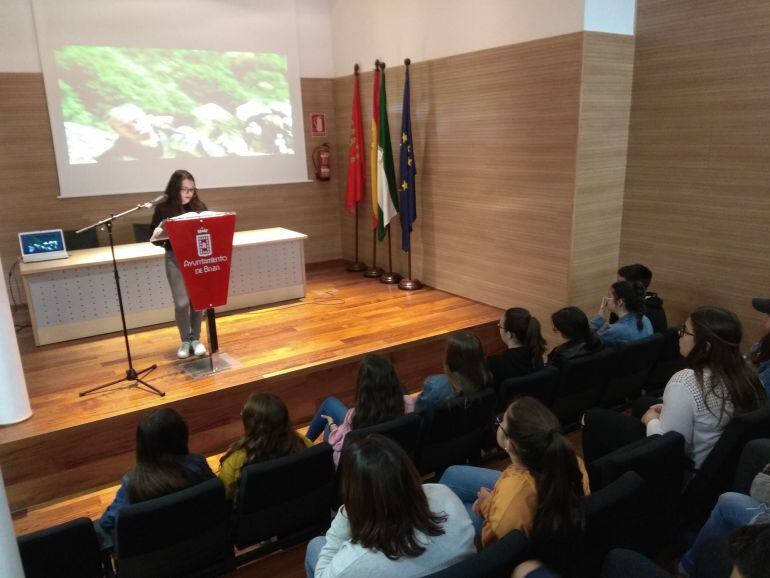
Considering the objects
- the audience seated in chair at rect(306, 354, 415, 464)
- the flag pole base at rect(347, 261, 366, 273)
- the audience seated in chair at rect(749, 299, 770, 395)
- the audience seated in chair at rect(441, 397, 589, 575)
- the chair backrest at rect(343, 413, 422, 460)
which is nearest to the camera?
the audience seated in chair at rect(441, 397, 589, 575)

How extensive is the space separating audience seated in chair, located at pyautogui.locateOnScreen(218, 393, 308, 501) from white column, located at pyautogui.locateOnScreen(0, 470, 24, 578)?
A: 0.97 metres

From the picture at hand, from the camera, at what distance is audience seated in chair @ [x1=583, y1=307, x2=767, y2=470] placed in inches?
88.7

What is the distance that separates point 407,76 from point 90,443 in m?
4.04

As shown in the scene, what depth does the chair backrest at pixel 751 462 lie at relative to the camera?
75.0 inches

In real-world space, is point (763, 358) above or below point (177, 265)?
below

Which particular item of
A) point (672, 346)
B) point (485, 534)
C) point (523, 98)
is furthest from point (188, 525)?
point (523, 98)

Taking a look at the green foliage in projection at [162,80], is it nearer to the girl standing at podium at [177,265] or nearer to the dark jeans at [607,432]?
the girl standing at podium at [177,265]

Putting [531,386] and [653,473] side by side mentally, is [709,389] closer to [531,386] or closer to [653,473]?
[653,473]

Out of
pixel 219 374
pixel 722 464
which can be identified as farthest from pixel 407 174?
pixel 722 464

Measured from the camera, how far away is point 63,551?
187cm

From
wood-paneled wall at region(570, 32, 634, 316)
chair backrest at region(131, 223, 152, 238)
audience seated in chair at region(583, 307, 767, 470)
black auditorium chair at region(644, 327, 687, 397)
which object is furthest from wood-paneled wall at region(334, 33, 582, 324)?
chair backrest at region(131, 223, 152, 238)

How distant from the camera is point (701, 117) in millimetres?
3947

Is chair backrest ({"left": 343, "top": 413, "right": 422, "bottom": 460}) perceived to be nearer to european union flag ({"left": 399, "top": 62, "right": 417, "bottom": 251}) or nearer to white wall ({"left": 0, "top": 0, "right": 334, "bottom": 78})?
european union flag ({"left": 399, "top": 62, "right": 417, "bottom": 251})

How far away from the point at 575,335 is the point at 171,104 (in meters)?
4.59
